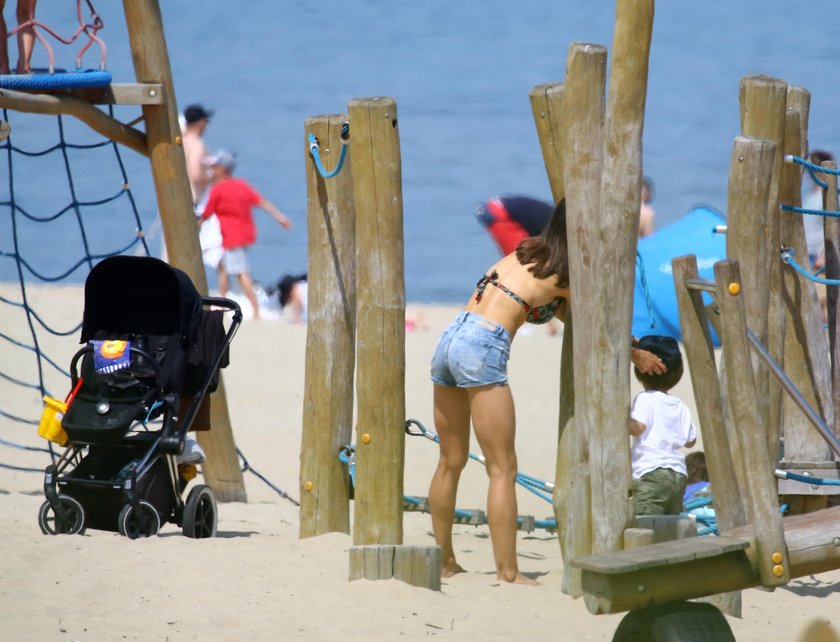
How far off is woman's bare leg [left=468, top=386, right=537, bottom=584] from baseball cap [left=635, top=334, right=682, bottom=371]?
957 millimetres

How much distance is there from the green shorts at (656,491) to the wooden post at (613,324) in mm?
1081

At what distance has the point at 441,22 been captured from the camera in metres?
25.9

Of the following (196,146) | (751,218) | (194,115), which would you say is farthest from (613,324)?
(196,146)

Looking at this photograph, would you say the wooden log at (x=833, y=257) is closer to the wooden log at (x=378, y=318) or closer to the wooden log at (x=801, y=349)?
the wooden log at (x=801, y=349)

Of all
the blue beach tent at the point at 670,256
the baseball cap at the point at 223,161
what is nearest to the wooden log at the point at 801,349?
the blue beach tent at the point at 670,256

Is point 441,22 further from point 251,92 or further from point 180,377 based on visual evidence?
point 180,377

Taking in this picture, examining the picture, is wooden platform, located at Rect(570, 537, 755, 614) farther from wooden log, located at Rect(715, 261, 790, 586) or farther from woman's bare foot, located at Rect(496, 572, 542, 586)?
woman's bare foot, located at Rect(496, 572, 542, 586)

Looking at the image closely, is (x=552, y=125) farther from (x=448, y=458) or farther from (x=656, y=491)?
(x=656, y=491)

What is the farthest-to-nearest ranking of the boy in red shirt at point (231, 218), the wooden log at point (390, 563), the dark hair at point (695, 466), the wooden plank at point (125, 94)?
1. the boy in red shirt at point (231, 218)
2. the dark hair at point (695, 466)
3. the wooden plank at point (125, 94)
4. the wooden log at point (390, 563)

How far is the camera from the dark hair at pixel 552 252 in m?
4.63

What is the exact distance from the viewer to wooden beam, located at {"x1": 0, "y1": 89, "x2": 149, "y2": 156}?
19.0 ft

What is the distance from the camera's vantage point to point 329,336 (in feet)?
16.9

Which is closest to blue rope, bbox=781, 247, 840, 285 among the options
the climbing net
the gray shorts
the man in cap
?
the climbing net

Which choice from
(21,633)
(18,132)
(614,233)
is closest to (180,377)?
(21,633)
